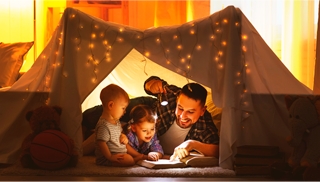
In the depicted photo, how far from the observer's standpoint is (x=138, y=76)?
3.12 meters

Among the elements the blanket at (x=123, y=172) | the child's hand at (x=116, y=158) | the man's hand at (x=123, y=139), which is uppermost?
the man's hand at (x=123, y=139)

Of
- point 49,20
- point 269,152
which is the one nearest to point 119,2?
point 49,20

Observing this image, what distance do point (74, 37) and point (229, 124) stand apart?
92 cm

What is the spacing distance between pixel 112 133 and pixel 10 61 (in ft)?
3.53

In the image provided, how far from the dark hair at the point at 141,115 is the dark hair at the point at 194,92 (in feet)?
0.65

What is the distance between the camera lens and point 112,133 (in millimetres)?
2799

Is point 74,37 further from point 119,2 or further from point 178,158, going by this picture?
point 119,2

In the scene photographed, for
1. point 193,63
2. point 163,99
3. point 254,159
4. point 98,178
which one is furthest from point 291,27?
point 98,178

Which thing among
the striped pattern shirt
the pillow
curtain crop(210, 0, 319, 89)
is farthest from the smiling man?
curtain crop(210, 0, 319, 89)

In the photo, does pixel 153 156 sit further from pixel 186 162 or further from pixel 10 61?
pixel 10 61

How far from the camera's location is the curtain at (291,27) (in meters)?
3.87

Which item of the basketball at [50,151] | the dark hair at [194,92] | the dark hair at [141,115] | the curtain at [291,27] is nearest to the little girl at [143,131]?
the dark hair at [141,115]

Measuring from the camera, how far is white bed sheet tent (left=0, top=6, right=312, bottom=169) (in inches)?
111

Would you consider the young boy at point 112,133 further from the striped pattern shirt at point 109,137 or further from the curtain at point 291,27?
the curtain at point 291,27
